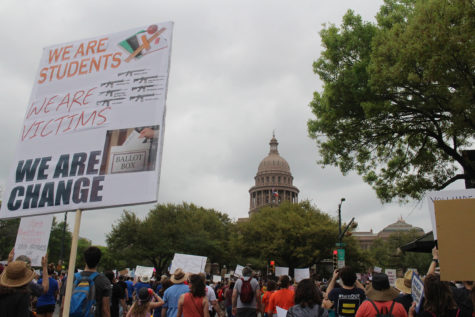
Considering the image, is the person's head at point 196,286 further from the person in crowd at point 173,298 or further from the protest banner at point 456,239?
the protest banner at point 456,239

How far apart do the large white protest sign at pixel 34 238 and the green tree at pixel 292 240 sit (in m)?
37.7

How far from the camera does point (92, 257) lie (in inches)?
174

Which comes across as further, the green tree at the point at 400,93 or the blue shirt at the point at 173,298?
the green tree at the point at 400,93

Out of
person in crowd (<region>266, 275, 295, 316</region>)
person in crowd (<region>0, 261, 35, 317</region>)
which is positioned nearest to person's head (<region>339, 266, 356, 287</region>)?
person in crowd (<region>266, 275, 295, 316</region>)

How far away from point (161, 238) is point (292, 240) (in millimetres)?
16252

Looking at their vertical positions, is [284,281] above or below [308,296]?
above

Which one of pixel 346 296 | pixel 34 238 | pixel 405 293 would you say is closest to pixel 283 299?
pixel 346 296

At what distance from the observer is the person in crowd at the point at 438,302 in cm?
388

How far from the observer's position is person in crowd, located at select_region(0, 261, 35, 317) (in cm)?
380

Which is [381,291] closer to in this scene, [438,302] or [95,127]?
[438,302]

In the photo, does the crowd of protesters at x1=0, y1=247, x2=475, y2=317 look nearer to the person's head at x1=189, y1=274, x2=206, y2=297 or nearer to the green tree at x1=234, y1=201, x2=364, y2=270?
the person's head at x1=189, y1=274, x2=206, y2=297

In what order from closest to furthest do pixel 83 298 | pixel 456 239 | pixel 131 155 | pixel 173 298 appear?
pixel 131 155 → pixel 456 239 → pixel 83 298 → pixel 173 298

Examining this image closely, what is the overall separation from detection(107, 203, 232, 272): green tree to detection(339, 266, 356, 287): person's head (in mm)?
45306

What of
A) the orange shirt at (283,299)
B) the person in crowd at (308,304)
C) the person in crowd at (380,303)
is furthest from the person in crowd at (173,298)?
the person in crowd at (380,303)
